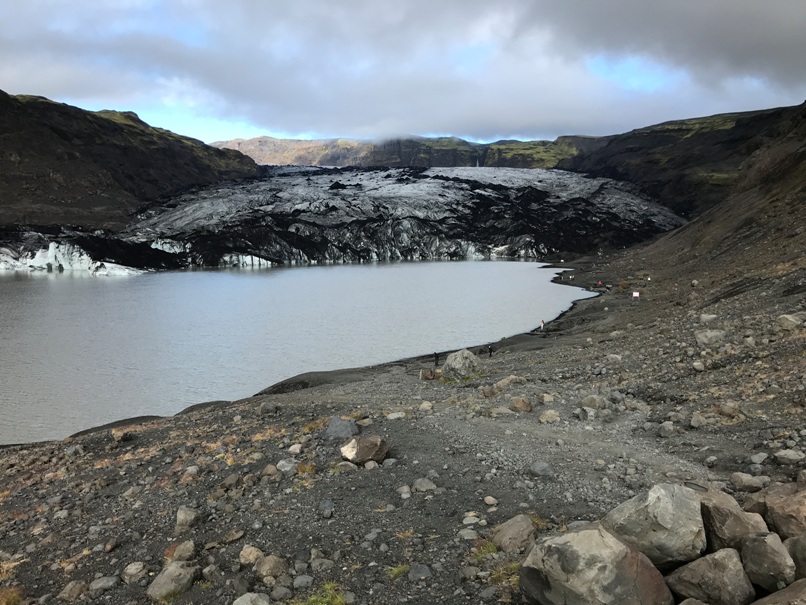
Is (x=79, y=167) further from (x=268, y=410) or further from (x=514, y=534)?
(x=514, y=534)

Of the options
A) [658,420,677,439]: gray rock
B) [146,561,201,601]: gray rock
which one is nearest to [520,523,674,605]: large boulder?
[146,561,201,601]: gray rock

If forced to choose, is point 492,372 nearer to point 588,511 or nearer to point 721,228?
point 588,511

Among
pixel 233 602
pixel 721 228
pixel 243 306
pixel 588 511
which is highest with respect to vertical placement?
pixel 721 228

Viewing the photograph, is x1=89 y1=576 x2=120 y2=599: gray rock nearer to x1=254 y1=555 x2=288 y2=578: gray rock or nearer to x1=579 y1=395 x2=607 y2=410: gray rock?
x1=254 y1=555 x2=288 y2=578: gray rock

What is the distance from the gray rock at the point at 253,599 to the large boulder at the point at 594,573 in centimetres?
231

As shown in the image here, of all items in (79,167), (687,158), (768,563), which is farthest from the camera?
Answer: (687,158)

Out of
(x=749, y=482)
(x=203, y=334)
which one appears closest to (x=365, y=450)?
(x=749, y=482)

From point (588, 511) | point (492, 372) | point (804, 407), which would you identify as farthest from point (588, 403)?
point (492, 372)

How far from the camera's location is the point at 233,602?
15.2ft

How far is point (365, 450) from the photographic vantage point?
23.9ft

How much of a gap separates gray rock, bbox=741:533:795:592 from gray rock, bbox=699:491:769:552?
0.19 metres

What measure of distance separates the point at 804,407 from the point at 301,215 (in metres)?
82.5

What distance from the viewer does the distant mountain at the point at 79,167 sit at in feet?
270

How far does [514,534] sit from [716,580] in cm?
183
